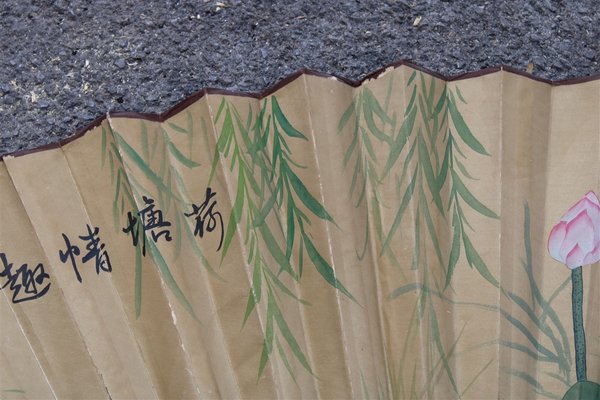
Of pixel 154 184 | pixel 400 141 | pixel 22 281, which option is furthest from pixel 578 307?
pixel 22 281

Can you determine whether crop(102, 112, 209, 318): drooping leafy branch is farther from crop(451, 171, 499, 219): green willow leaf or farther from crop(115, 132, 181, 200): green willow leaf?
crop(451, 171, 499, 219): green willow leaf

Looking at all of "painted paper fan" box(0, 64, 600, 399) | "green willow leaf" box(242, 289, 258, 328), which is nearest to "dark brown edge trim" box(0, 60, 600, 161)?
"painted paper fan" box(0, 64, 600, 399)

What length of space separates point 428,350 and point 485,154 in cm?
24

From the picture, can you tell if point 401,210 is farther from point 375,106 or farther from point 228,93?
point 228,93

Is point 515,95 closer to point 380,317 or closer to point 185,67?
point 380,317

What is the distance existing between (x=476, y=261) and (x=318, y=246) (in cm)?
19

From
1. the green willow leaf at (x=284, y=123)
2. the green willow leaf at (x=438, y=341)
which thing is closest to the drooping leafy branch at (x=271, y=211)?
the green willow leaf at (x=284, y=123)

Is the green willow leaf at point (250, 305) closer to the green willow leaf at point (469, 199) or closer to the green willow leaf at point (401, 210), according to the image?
the green willow leaf at point (401, 210)

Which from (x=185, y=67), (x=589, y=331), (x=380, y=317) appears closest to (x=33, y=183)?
(x=185, y=67)

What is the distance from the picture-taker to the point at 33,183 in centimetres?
102

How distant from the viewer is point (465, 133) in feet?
3.52

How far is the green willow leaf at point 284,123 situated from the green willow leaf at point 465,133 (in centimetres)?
17

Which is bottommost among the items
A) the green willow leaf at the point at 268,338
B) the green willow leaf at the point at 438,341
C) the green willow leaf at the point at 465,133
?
the green willow leaf at the point at 438,341

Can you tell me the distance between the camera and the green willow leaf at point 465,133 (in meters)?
1.07
